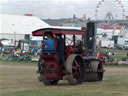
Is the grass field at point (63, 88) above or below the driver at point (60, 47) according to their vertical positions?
below

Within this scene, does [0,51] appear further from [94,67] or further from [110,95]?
[110,95]

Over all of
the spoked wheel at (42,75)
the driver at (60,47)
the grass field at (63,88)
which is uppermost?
the driver at (60,47)

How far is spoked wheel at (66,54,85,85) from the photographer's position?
1366cm

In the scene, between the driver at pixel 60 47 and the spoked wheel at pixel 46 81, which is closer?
the driver at pixel 60 47

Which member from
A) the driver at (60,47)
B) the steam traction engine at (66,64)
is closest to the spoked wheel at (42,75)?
the steam traction engine at (66,64)

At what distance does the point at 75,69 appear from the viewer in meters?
14.2

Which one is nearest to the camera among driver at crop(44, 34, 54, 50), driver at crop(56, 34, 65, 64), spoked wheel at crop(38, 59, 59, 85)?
driver at crop(44, 34, 54, 50)

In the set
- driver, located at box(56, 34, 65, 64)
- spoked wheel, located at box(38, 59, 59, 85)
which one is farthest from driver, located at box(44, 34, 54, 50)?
spoked wheel, located at box(38, 59, 59, 85)

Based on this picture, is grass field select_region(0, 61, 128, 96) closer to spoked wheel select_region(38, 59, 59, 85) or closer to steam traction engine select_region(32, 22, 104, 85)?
spoked wheel select_region(38, 59, 59, 85)

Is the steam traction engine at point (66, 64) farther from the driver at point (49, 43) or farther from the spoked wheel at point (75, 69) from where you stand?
the driver at point (49, 43)

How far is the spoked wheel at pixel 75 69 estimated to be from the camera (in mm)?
13656

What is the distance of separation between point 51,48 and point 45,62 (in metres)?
0.62

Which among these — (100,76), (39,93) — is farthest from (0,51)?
(39,93)

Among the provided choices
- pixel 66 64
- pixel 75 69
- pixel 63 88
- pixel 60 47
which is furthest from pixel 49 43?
pixel 63 88
